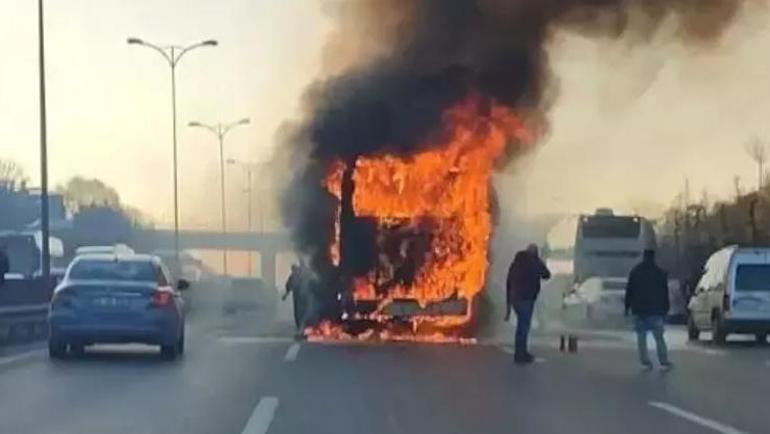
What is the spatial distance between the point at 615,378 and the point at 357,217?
1280 centimetres

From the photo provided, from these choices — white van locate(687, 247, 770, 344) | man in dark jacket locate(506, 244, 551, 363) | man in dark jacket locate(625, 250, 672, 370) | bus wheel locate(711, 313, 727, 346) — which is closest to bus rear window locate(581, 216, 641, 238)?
white van locate(687, 247, 770, 344)

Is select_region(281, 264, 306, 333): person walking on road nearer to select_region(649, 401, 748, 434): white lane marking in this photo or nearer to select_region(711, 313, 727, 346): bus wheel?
select_region(711, 313, 727, 346): bus wheel

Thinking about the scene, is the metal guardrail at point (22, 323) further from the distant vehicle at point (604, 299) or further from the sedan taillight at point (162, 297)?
the distant vehicle at point (604, 299)

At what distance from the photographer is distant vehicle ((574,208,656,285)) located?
2265 inches

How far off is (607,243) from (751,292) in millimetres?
22696

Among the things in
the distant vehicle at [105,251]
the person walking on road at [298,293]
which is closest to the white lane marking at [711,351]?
the person walking on road at [298,293]

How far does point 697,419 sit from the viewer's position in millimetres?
17500

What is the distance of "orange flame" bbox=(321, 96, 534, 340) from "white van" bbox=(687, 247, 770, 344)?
4.71 metres

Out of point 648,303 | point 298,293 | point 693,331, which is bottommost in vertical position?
point 693,331

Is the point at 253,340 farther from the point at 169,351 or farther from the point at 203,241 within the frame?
the point at 203,241

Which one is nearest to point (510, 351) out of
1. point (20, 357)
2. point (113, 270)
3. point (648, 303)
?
point (648, 303)

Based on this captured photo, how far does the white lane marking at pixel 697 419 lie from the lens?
54.0 ft

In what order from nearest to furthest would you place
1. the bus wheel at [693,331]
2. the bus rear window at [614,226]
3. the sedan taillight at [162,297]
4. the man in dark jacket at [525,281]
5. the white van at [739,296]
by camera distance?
1. the sedan taillight at [162,297]
2. the man in dark jacket at [525,281]
3. the white van at [739,296]
4. the bus wheel at [693,331]
5. the bus rear window at [614,226]

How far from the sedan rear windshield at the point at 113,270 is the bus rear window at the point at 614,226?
31925 millimetres
